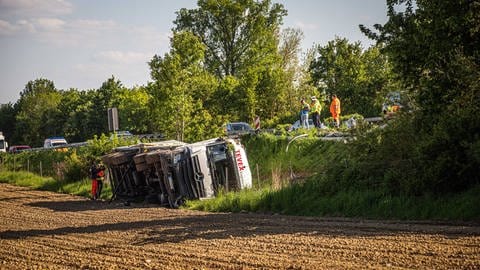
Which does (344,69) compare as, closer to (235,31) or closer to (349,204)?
(235,31)

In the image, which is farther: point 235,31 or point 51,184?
point 235,31

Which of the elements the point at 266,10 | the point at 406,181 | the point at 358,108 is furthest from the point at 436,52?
the point at 266,10

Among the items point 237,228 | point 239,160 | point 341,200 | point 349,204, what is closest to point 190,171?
point 239,160

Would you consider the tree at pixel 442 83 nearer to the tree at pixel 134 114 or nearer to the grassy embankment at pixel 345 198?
the grassy embankment at pixel 345 198

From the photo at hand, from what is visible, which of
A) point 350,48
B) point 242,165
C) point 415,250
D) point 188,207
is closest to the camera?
point 415,250

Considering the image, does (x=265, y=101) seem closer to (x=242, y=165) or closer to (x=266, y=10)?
(x=266, y=10)

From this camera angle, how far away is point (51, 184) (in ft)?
108

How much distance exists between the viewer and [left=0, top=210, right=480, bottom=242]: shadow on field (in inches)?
524

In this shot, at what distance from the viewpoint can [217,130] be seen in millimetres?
32531

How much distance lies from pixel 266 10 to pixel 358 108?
24520 millimetres

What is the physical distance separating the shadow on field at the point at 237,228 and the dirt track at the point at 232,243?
0.07ft

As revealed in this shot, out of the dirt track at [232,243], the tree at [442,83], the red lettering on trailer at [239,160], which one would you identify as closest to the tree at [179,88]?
the red lettering on trailer at [239,160]

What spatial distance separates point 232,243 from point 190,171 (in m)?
8.94

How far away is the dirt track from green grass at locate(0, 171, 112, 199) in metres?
10.0
